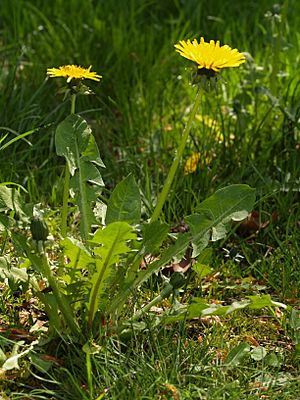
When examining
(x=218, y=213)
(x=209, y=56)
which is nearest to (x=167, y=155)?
(x=218, y=213)

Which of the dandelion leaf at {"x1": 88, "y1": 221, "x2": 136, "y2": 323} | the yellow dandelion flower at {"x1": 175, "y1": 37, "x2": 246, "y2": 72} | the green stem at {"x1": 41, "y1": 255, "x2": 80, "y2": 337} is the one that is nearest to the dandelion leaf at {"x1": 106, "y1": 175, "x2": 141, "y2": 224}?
the dandelion leaf at {"x1": 88, "y1": 221, "x2": 136, "y2": 323}

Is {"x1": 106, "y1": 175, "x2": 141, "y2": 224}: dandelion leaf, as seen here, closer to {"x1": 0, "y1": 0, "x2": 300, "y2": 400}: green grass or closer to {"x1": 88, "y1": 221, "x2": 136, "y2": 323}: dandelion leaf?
{"x1": 88, "y1": 221, "x2": 136, "y2": 323}: dandelion leaf

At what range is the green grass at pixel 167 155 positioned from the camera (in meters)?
2.09

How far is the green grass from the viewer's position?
209 cm

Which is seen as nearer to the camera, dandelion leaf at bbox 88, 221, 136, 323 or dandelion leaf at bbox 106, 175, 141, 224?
dandelion leaf at bbox 88, 221, 136, 323

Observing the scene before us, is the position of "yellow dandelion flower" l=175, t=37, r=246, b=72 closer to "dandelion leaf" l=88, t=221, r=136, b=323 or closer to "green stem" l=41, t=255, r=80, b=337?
"dandelion leaf" l=88, t=221, r=136, b=323

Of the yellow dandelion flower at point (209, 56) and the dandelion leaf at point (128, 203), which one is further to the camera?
the dandelion leaf at point (128, 203)

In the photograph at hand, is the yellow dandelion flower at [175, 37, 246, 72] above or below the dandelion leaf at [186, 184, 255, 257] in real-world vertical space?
above

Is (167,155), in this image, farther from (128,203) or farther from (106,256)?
(106,256)

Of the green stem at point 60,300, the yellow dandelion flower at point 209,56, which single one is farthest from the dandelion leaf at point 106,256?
the yellow dandelion flower at point 209,56

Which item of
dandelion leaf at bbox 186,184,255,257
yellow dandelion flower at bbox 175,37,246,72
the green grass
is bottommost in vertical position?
the green grass

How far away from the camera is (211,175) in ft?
10.00

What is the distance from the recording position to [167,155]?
3277 mm

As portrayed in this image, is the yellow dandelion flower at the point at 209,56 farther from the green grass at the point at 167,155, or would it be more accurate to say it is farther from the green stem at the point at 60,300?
the green stem at the point at 60,300
